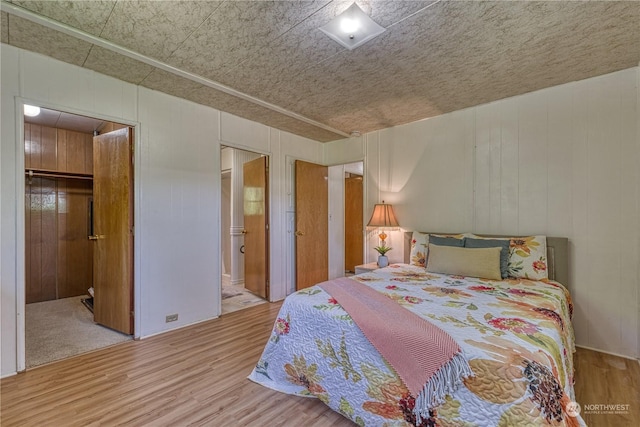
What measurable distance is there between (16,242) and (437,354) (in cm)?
312

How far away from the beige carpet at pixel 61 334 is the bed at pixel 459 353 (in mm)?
1763

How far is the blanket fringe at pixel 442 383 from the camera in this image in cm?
128

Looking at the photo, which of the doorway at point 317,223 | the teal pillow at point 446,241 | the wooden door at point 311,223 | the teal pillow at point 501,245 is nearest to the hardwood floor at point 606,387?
the teal pillow at point 501,245

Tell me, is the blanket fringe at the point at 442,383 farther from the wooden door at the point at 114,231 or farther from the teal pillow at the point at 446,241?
the wooden door at the point at 114,231

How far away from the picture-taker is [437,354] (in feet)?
4.42

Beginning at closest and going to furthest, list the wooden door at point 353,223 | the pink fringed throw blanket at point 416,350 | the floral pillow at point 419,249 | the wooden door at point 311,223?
1. the pink fringed throw blanket at point 416,350
2. the floral pillow at point 419,249
3. the wooden door at point 311,223
4. the wooden door at point 353,223

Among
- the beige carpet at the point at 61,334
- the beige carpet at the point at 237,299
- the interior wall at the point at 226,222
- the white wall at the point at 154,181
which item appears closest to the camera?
the white wall at the point at 154,181

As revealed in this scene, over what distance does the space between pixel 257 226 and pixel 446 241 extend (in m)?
2.68

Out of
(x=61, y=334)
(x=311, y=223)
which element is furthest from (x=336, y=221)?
(x=61, y=334)

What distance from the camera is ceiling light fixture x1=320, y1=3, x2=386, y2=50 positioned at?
182 centimetres

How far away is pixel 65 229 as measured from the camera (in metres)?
4.34

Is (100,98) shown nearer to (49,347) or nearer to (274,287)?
(49,347)

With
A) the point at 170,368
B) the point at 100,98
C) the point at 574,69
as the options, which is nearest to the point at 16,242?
the point at 100,98

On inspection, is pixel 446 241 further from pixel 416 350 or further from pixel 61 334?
pixel 61 334
